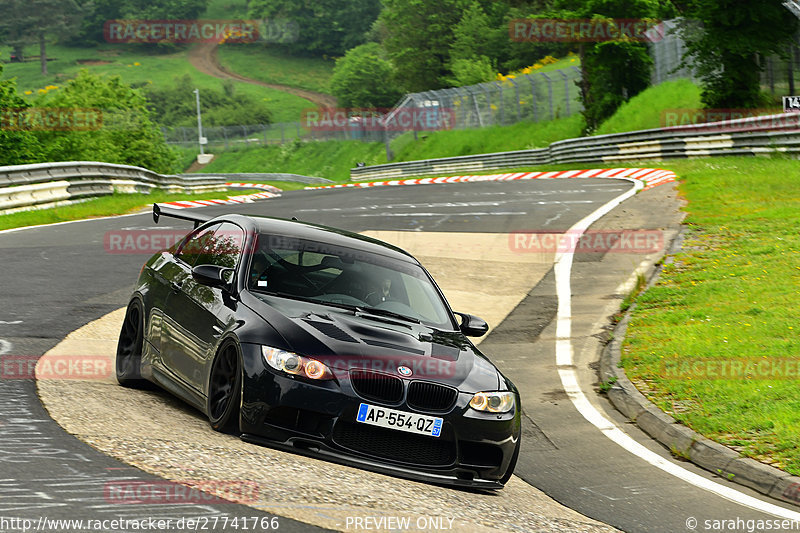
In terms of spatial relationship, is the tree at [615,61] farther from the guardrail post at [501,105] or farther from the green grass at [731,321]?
the green grass at [731,321]

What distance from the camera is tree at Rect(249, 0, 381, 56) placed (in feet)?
534

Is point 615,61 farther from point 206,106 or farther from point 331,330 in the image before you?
point 206,106

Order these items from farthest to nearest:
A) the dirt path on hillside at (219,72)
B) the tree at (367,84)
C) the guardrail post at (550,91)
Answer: the dirt path on hillside at (219,72) < the tree at (367,84) < the guardrail post at (550,91)

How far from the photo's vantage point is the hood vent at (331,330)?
6680 millimetres

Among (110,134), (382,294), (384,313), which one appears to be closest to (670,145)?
(382,294)

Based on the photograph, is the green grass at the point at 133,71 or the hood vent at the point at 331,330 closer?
the hood vent at the point at 331,330

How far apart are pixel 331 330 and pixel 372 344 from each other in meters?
0.30

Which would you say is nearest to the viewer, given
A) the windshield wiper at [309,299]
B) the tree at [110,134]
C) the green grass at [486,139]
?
the windshield wiper at [309,299]

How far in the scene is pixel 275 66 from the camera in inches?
6324

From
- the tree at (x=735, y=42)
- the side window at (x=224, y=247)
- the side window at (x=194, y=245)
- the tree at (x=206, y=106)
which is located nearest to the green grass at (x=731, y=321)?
the side window at (x=224, y=247)

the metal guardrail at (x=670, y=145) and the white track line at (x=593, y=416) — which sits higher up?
the metal guardrail at (x=670, y=145)

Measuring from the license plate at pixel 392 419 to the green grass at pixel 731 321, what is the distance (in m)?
2.89

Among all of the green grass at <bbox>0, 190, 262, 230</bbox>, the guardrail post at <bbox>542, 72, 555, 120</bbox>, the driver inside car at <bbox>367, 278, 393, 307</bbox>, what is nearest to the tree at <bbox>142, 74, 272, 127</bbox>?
the guardrail post at <bbox>542, 72, 555, 120</bbox>

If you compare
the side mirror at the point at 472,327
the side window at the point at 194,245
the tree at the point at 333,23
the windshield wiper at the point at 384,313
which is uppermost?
the tree at the point at 333,23
